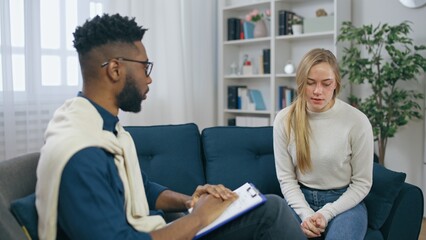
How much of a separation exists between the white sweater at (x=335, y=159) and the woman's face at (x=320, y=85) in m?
0.08

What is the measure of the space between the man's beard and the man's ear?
3 cm

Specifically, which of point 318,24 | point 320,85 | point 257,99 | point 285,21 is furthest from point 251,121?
point 320,85

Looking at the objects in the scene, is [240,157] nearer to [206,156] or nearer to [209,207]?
[206,156]

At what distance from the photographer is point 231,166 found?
2.27 metres

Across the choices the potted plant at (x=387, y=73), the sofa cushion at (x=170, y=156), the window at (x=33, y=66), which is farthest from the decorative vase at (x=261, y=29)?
the sofa cushion at (x=170, y=156)

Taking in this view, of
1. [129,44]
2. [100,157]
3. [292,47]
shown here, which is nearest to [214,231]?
[100,157]

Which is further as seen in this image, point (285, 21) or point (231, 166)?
point (285, 21)

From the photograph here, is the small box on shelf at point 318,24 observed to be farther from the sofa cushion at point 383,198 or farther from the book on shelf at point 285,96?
the sofa cushion at point 383,198

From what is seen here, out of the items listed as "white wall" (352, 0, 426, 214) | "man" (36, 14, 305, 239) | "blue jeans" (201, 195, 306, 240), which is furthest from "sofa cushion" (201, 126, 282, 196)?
"white wall" (352, 0, 426, 214)

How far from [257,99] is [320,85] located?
7.61 ft

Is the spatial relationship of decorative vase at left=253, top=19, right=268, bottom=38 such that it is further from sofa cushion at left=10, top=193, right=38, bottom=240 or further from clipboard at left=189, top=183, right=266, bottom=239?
sofa cushion at left=10, top=193, right=38, bottom=240

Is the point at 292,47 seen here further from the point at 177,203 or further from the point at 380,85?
the point at 177,203

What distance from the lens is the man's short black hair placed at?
1.27 metres

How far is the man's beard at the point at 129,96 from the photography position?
128 centimetres
